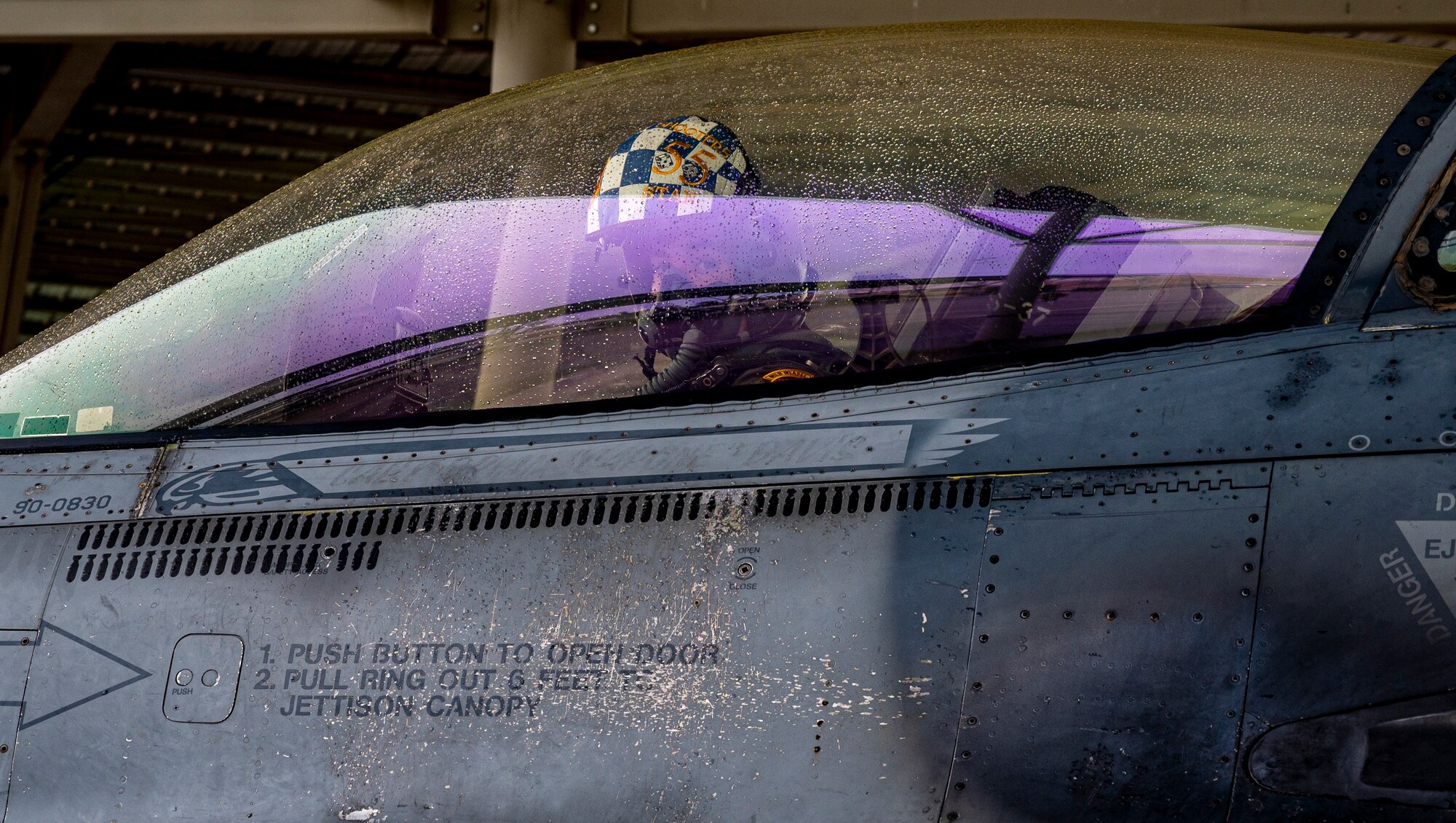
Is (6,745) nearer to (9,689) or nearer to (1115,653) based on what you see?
(9,689)

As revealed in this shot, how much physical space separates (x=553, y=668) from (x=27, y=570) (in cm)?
149

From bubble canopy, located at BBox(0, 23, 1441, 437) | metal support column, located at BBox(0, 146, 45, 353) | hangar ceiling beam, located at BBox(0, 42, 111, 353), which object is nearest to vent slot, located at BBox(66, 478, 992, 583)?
bubble canopy, located at BBox(0, 23, 1441, 437)

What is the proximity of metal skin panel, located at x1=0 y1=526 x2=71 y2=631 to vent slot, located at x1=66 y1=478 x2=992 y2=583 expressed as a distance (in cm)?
7

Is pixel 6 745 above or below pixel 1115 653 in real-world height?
below

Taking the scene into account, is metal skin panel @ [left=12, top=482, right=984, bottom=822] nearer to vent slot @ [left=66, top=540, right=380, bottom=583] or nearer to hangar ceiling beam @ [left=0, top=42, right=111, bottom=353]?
vent slot @ [left=66, top=540, right=380, bottom=583]

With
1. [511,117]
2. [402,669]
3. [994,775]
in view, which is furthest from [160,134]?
[994,775]

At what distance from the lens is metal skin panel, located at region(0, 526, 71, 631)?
11.0ft

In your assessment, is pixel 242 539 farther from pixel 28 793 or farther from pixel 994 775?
pixel 994 775

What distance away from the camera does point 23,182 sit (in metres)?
14.2

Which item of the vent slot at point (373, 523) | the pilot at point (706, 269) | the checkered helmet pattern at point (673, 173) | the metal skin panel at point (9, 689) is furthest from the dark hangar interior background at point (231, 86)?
the metal skin panel at point (9, 689)

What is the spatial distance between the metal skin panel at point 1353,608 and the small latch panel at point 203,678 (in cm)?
218

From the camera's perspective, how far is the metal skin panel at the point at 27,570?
3365 millimetres

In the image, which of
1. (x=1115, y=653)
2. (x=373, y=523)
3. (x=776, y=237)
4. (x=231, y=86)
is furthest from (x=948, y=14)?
(x=231, y=86)

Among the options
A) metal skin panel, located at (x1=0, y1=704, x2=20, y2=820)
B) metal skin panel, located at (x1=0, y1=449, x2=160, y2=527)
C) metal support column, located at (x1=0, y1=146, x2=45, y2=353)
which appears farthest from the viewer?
metal support column, located at (x1=0, y1=146, x2=45, y2=353)
